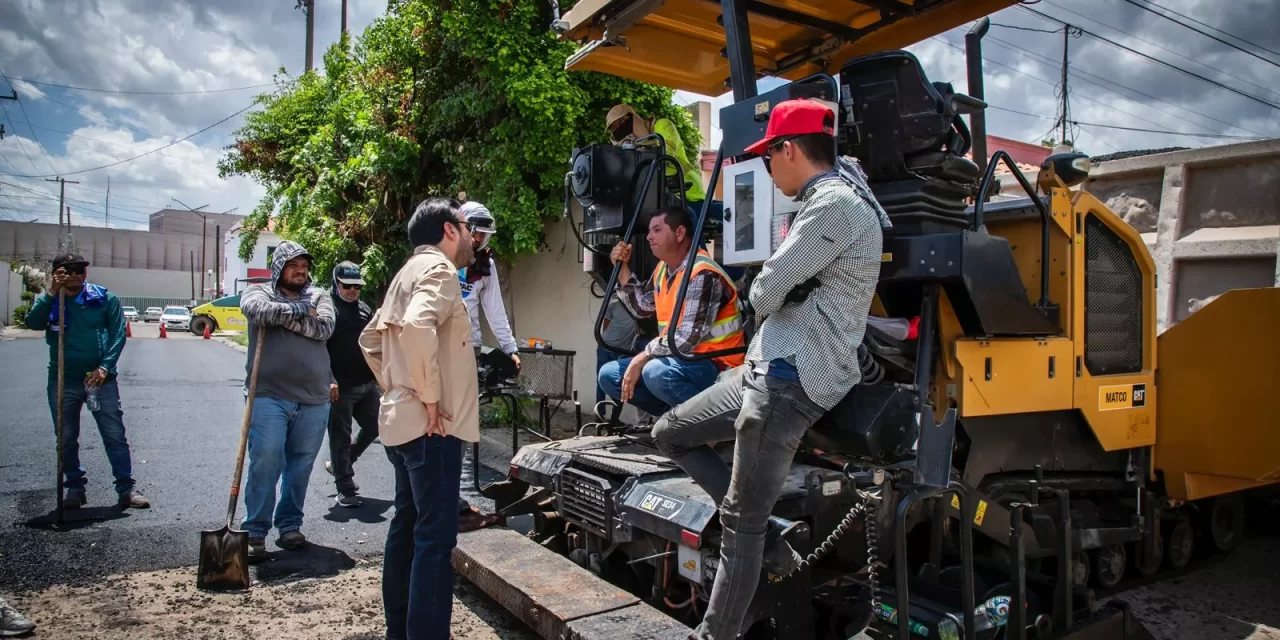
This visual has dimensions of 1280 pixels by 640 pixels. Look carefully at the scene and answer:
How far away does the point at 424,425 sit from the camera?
125 inches

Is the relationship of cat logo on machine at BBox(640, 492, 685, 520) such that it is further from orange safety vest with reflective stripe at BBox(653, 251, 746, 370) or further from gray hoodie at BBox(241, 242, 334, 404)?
gray hoodie at BBox(241, 242, 334, 404)

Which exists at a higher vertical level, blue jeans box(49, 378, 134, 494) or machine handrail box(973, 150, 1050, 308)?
machine handrail box(973, 150, 1050, 308)

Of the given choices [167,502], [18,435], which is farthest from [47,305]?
[18,435]

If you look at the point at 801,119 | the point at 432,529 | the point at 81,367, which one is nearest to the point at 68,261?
the point at 81,367

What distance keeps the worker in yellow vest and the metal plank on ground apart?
88cm

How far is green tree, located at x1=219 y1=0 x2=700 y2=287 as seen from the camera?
28.6ft

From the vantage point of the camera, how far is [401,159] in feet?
33.4

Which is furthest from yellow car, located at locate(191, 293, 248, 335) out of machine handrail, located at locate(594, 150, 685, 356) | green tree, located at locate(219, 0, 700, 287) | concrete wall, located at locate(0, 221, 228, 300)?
machine handrail, located at locate(594, 150, 685, 356)

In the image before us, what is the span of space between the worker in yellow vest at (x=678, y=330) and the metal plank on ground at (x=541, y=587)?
2.90 ft

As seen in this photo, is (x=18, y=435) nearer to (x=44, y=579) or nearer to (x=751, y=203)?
(x=44, y=579)

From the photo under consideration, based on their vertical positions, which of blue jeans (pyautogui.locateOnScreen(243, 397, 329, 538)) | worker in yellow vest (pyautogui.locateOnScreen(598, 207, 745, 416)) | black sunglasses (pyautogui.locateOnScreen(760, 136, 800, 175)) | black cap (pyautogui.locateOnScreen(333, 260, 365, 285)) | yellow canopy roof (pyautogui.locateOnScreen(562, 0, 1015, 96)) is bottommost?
blue jeans (pyautogui.locateOnScreen(243, 397, 329, 538))

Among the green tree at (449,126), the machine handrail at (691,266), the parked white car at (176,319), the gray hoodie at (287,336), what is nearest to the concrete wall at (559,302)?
the green tree at (449,126)

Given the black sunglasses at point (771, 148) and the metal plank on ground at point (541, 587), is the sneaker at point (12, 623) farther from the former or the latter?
the black sunglasses at point (771, 148)

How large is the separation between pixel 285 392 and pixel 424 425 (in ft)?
7.36
